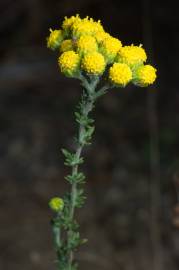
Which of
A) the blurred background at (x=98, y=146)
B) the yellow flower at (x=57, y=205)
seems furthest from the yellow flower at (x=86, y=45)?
the blurred background at (x=98, y=146)

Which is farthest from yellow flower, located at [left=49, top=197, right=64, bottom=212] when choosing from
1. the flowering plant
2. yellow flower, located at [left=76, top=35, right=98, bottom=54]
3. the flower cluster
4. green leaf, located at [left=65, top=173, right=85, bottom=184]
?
yellow flower, located at [left=76, top=35, right=98, bottom=54]

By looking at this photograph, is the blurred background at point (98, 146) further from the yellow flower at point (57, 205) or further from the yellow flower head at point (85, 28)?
the yellow flower head at point (85, 28)

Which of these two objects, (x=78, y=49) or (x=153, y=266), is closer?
(x=78, y=49)

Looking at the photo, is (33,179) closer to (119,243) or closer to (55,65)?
(119,243)

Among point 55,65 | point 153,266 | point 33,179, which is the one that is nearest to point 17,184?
point 33,179

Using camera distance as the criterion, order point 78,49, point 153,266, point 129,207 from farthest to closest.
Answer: point 129,207, point 153,266, point 78,49

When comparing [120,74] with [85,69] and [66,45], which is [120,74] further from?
[66,45]
